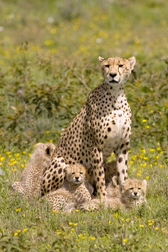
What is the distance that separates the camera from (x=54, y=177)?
6.04 meters

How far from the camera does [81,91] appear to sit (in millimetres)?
8469

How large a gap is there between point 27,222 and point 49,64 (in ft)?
13.0

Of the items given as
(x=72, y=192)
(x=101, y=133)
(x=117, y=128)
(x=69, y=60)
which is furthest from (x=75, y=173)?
(x=69, y=60)

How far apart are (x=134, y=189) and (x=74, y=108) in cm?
253

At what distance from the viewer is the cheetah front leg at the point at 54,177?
604cm

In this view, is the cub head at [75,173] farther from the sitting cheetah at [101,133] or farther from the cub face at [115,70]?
the cub face at [115,70]

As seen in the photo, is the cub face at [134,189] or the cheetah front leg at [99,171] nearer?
the cub face at [134,189]

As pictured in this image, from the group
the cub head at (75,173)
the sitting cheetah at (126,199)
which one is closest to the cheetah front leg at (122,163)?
the sitting cheetah at (126,199)

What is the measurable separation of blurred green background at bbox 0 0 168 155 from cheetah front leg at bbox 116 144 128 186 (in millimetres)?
1307

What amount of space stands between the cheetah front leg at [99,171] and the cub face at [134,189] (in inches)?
10.8

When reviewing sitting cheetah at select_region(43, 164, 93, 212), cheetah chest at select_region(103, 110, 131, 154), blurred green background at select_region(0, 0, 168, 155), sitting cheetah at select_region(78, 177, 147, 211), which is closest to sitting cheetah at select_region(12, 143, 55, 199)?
sitting cheetah at select_region(43, 164, 93, 212)

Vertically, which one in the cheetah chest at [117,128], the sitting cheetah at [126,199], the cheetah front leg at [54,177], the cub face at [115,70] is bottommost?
the sitting cheetah at [126,199]

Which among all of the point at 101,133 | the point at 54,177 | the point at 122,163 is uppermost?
the point at 101,133

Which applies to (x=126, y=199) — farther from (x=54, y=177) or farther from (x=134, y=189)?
(x=54, y=177)
